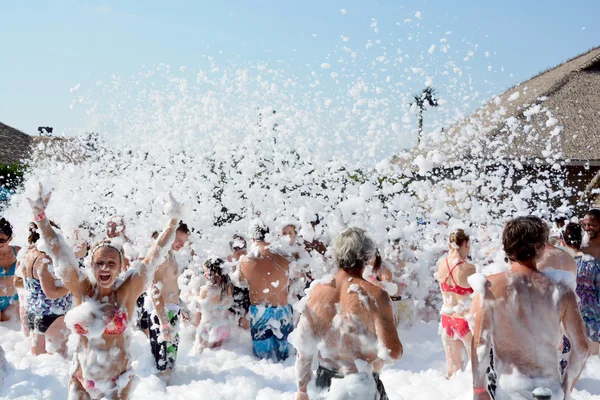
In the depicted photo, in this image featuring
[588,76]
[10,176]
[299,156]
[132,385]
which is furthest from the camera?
[10,176]

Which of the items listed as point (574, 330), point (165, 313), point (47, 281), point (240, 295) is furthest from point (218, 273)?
point (574, 330)

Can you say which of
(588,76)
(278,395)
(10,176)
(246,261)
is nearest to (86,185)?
(246,261)

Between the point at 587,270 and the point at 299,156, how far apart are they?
566 cm

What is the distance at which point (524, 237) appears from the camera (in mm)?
2619

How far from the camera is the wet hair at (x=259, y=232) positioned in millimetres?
5758

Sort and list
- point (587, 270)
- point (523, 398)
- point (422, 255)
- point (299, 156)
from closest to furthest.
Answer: point (523, 398) < point (587, 270) < point (422, 255) < point (299, 156)

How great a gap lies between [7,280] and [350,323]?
5.04 meters

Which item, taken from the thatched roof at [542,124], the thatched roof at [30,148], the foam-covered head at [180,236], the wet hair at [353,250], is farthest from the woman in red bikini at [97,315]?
the thatched roof at [30,148]

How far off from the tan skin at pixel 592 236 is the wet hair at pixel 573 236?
0.07 metres

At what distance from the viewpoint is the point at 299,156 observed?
9.64m

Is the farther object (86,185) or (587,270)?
(86,185)

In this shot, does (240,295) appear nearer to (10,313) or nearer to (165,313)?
(165,313)

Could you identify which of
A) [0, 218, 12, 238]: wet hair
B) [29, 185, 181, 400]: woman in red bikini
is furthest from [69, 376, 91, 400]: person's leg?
[0, 218, 12, 238]: wet hair

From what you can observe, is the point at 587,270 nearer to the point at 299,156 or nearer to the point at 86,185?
the point at 299,156
